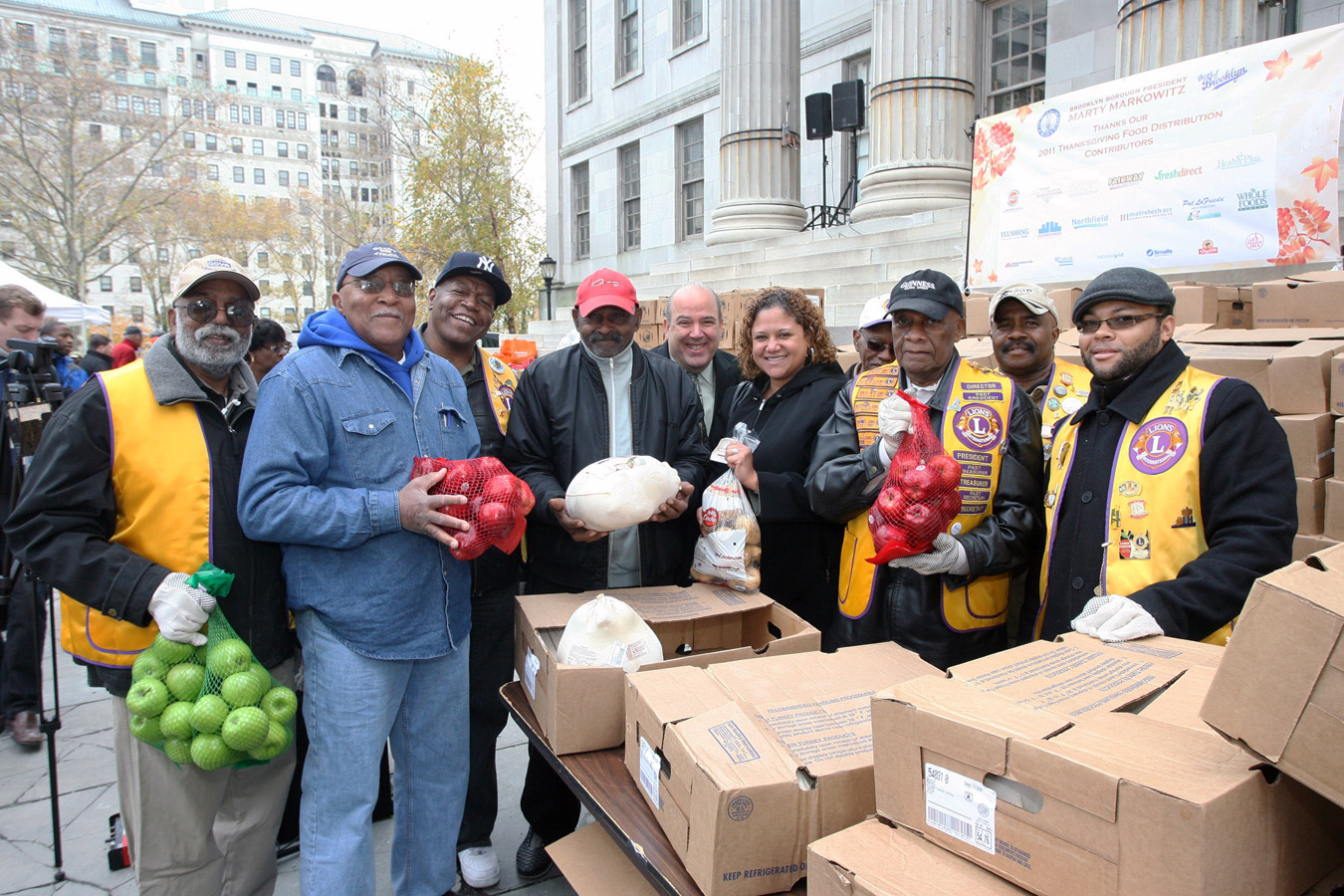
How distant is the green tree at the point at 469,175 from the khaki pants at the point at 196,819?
765 inches

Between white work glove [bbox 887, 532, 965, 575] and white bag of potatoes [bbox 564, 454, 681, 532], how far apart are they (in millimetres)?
788

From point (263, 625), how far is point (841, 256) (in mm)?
9265

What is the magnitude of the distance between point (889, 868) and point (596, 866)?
1172 mm

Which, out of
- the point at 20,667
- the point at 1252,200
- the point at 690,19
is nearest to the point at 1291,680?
the point at 20,667

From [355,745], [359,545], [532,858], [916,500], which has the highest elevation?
[916,500]

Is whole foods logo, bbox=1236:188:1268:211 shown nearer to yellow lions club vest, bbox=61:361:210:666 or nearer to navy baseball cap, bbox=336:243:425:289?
navy baseball cap, bbox=336:243:425:289

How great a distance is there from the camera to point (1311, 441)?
3295 mm

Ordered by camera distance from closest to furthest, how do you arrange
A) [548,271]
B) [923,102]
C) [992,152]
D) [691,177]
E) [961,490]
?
1. [961,490]
2. [992,152]
3. [923,102]
4. [691,177]
5. [548,271]

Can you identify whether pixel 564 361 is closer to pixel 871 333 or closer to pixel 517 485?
pixel 517 485

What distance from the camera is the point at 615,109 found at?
1966 centimetres

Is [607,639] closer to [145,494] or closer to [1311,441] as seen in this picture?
[145,494]

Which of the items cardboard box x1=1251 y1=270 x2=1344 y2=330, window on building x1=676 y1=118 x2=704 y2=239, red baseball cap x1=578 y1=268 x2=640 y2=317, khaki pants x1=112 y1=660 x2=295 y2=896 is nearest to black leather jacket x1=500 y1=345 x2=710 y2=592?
red baseball cap x1=578 y1=268 x2=640 y2=317

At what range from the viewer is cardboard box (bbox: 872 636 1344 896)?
1039mm

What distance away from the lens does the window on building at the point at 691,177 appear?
57.2 ft
